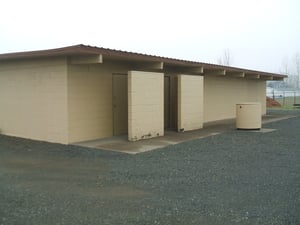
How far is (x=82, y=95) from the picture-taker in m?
11.9

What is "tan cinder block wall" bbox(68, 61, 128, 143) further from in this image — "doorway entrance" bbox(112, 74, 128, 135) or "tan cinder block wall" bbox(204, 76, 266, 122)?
"tan cinder block wall" bbox(204, 76, 266, 122)

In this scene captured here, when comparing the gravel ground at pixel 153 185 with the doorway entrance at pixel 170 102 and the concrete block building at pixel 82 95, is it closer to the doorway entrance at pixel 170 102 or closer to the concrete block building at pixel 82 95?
the concrete block building at pixel 82 95

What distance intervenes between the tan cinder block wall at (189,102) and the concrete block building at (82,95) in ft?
0.13

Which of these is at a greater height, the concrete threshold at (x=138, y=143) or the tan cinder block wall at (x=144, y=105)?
the tan cinder block wall at (x=144, y=105)

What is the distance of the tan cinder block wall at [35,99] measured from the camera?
11469 millimetres

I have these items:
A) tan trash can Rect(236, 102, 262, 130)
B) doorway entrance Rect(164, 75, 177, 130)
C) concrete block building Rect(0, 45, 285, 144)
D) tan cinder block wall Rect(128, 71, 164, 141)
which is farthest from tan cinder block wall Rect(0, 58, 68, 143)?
tan trash can Rect(236, 102, 262, 130)

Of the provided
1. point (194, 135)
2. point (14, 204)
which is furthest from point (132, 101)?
point (14, 204)

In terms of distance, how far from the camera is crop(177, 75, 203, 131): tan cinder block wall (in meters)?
14.5

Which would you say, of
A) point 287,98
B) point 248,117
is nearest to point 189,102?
point 248,117

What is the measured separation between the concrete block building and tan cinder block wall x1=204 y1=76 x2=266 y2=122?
4.89 m

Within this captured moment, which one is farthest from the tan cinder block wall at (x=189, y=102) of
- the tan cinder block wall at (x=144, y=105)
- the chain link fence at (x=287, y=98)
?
the chain link fence at (x=287, y=98)

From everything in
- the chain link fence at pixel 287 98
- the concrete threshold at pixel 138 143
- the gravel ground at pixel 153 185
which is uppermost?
the chain link fence at pixel 287 98

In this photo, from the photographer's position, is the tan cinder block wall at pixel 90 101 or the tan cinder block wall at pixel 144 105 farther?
the tan cinder block wall at pixel 144 105

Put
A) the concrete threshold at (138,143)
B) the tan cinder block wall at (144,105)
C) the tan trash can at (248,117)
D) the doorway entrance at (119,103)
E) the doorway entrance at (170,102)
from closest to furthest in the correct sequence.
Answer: the concrete threshold at (138,143), the tan cinder block wall at (144,105), the doorway entrance at (119,103), the tan trash can at (248,117), the doorway entrance at (170,102)
